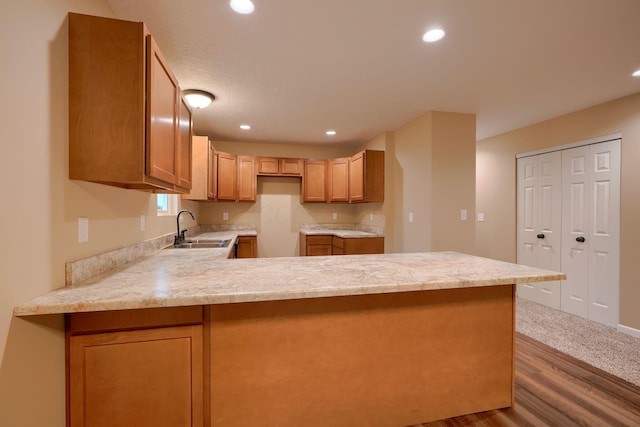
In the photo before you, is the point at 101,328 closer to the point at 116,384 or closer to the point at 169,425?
the point at 116,384

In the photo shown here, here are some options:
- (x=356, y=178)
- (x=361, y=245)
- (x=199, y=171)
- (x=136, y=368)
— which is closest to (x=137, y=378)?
(x=136, y=368)

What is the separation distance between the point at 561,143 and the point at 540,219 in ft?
3.24

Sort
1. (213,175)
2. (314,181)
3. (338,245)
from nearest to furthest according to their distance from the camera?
1. (213,175)
2. (338,245)
3. (314,181)

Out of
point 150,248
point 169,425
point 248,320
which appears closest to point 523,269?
point 248,320

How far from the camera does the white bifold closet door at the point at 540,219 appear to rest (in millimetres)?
3598

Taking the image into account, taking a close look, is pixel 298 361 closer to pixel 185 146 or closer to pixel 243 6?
pixel 185 146

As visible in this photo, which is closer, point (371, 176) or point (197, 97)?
point (197, 97)

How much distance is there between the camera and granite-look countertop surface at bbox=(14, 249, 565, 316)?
42.8 inches

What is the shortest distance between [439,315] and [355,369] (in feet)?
1.79

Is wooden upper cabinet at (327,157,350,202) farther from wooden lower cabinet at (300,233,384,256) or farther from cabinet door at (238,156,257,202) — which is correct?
cabinet door at (238,156,257,202)

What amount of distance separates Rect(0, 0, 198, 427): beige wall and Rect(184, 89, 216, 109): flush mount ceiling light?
57.0 inches

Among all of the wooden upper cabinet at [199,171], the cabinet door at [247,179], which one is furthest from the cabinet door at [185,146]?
the cabinet door at [247,179]

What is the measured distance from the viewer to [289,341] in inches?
54.1

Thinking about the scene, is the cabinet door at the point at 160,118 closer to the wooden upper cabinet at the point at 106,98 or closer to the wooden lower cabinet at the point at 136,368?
the wooden upper cabinet at the point at 106,98
